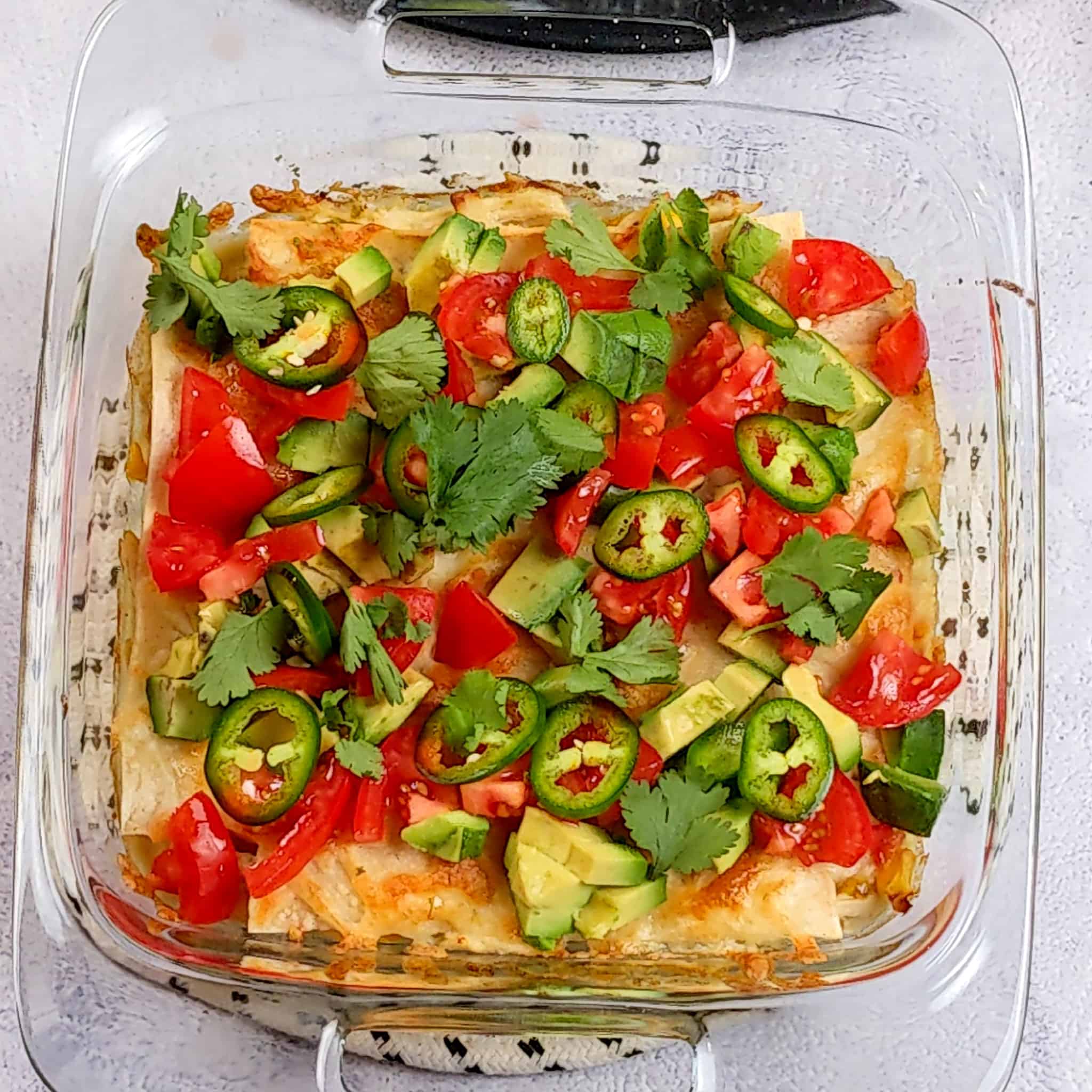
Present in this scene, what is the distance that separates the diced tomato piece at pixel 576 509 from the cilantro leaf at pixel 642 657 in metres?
0.18

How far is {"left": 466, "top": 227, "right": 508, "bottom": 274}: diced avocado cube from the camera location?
2.24 m

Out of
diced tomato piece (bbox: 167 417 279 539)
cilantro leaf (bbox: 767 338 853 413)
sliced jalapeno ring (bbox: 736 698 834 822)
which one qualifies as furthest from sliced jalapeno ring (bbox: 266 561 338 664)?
cilantro leaf (bbox: 767 338 853 413)

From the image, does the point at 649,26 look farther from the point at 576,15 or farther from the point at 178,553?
the point at 178,553

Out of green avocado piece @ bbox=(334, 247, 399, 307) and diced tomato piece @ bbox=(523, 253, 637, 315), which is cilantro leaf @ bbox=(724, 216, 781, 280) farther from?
green avocado piece @ bbox=(334, 247, 399, 307)

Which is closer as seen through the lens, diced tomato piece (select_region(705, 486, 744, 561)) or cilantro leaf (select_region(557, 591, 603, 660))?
cilantro leaf (select_region(557, 591, 603, 660))

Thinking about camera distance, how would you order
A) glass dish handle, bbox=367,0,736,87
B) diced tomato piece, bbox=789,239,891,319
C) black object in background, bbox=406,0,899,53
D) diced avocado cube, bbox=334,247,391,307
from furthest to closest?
black object in background, bbox=406,0,899,53 < glass dish handle, bbox=367,0,736,87 < diced tomato piece, bbox=789,239,891,319 < diced avocado cube, bbox=334,247,391,307

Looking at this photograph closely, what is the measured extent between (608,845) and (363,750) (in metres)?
0.41

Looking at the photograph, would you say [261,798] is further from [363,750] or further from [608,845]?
[608,845]

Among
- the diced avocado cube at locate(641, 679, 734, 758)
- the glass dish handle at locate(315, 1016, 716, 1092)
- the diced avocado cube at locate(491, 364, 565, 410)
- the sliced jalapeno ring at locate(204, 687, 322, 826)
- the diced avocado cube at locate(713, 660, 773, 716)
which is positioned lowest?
the glass dish handle at locate(315, 1016, 716, 1092)

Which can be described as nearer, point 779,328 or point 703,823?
point 703,823

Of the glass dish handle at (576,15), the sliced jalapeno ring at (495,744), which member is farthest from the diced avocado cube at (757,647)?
the glass dish handle at (576,15)

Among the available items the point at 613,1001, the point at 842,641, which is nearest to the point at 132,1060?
the point at 613,1001

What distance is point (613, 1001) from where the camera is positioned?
2.19m

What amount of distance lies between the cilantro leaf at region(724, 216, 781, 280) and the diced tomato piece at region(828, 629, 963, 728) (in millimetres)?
663
